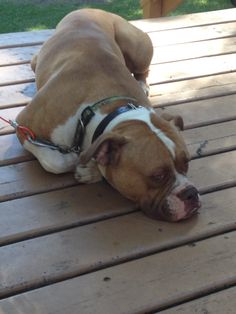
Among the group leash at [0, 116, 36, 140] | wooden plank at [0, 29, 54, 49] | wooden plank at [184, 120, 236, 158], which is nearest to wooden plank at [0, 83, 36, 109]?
leash at [0, 116, 36, 140]

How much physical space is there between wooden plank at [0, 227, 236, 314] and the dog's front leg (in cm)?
47

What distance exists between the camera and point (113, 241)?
2623 millimetres

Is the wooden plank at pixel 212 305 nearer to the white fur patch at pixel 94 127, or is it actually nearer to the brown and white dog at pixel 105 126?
the brown and white dog at pixel 105 126

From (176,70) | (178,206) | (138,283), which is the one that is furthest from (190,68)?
(138,283)

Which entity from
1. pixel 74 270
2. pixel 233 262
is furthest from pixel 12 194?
pixel 233 262

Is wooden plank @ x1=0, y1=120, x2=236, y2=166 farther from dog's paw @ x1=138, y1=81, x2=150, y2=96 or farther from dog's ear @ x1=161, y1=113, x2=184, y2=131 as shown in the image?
dog's paw @ x1=138, y1=81, x2=150, y2=96

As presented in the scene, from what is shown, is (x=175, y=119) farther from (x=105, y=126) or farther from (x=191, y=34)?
(x=191, y=34)

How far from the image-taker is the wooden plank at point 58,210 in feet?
8.79

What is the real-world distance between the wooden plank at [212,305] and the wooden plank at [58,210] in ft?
2.13

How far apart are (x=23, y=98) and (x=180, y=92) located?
1048mm

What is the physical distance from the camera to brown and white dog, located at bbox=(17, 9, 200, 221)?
8.66 feet

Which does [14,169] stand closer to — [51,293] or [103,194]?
[103,194]

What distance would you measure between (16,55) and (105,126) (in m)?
1.97

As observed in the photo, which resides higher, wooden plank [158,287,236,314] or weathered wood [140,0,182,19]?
wooden plank [158,287,236,314]
